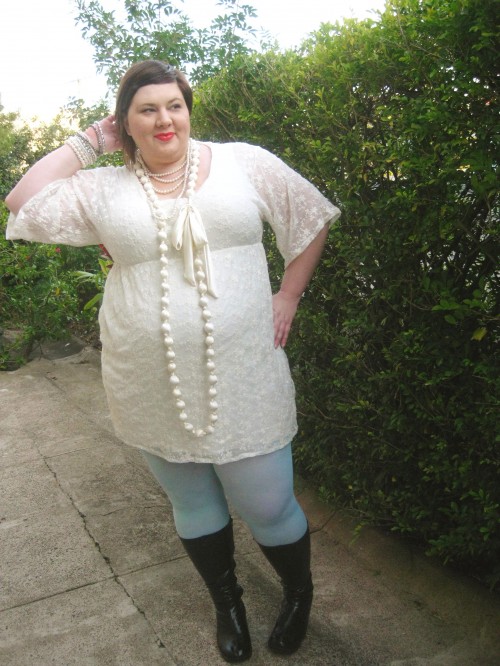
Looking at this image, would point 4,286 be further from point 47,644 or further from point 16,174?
point 16,174

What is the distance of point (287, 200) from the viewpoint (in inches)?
82.0

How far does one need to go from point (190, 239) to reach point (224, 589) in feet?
3.81

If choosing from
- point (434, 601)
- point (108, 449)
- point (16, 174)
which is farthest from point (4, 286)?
point (16, 174)

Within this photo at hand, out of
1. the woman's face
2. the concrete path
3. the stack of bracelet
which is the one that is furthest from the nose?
the concrete path

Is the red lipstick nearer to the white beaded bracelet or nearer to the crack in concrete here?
the white beaded bracelet

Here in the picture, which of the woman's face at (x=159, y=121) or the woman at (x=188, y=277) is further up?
the woman's face at (x=159, y=121)

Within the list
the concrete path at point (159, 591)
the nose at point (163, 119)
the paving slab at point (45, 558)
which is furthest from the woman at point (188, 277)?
the paving slab at point (45, 558)

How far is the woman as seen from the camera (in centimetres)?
194

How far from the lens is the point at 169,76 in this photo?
196 cm

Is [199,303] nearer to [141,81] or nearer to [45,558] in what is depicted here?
[141,81]

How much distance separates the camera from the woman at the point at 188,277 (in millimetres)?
1941

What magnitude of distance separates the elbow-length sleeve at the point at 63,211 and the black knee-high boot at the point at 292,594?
114cm

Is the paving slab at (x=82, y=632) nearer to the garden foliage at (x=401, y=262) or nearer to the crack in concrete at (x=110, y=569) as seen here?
the crack in concrete at (x=110, y=569)

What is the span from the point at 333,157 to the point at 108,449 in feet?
7.50
